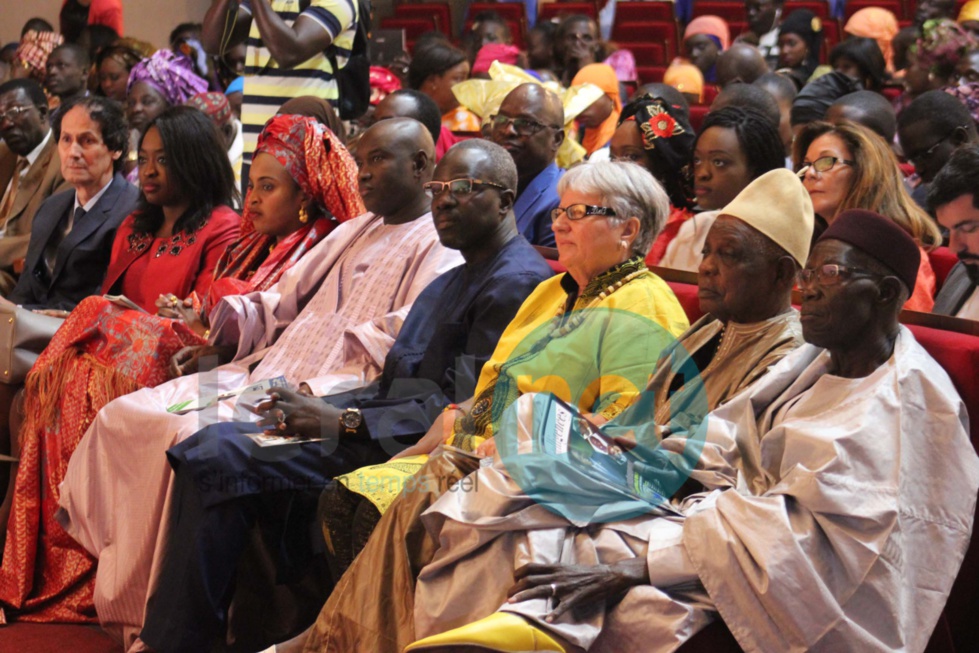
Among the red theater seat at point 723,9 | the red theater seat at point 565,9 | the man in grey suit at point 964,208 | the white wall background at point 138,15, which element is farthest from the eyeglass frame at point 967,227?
the white wall background at point 138,15

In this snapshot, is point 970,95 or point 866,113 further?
point 970,95

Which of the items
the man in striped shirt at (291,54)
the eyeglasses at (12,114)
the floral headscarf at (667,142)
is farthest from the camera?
the eyeglasses at (12,114)

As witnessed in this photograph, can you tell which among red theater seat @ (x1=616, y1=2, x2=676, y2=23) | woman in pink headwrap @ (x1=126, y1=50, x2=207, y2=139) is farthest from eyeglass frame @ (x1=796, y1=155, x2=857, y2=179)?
red theater seat @ (x1=616, y1=2, x2=676, y2=23)

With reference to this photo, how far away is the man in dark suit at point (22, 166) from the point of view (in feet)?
18.8

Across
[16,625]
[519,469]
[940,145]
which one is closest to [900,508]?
[519,469]

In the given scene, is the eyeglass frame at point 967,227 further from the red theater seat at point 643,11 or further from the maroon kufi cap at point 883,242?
the red theater seat at point 643,11

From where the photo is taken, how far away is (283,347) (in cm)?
396

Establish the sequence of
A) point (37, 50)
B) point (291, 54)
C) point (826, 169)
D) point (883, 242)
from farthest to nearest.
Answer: point (37, 50) < point (291, 54) < point (826, 169) < point (883, 242)

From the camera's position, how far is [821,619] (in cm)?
215

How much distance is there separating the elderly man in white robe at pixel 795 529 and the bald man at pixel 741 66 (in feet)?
15.7

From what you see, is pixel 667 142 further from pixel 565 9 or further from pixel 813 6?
pixel 565 9

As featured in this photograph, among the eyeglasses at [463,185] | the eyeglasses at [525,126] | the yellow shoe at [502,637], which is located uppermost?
the eyeglasses at [463,185]

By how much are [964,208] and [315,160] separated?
7.15ft

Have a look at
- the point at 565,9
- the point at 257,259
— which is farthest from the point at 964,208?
the point at 565,9
